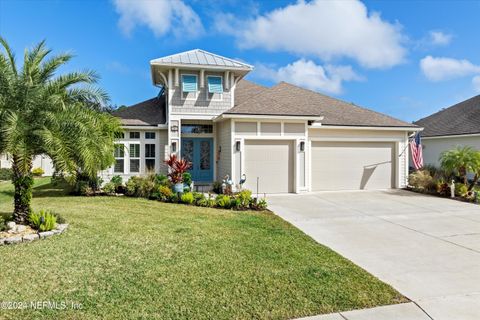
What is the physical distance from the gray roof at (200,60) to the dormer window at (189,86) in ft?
2.14

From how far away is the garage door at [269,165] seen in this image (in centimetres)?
1331

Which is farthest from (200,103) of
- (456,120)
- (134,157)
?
(456,120)

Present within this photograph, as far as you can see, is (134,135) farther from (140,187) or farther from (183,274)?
(183,274)

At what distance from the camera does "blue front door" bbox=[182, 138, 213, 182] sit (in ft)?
51.5

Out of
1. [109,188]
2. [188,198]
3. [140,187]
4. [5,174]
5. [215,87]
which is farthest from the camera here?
[5,174]

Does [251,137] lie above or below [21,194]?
above

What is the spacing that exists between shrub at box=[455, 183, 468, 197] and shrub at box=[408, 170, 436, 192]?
0.94m

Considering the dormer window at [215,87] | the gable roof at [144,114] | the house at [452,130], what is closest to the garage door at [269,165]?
the dormer window at [215,87]

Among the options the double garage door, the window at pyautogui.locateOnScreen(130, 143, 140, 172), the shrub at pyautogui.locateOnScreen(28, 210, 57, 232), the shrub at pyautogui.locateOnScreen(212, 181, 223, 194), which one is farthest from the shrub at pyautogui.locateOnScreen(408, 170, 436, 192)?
the shrub at pyautogui.locateOnScreen(28, 210, 57, 232)

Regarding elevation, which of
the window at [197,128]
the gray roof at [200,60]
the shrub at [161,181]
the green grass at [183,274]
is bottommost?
the green grass at [183,274]

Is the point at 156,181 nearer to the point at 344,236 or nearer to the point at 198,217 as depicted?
the point at 198,217

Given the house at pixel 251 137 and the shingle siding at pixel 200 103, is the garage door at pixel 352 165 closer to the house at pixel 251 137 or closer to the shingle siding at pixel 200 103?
the house at pixel 251 137

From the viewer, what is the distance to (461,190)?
12.7 m

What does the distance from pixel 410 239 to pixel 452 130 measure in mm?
15746
